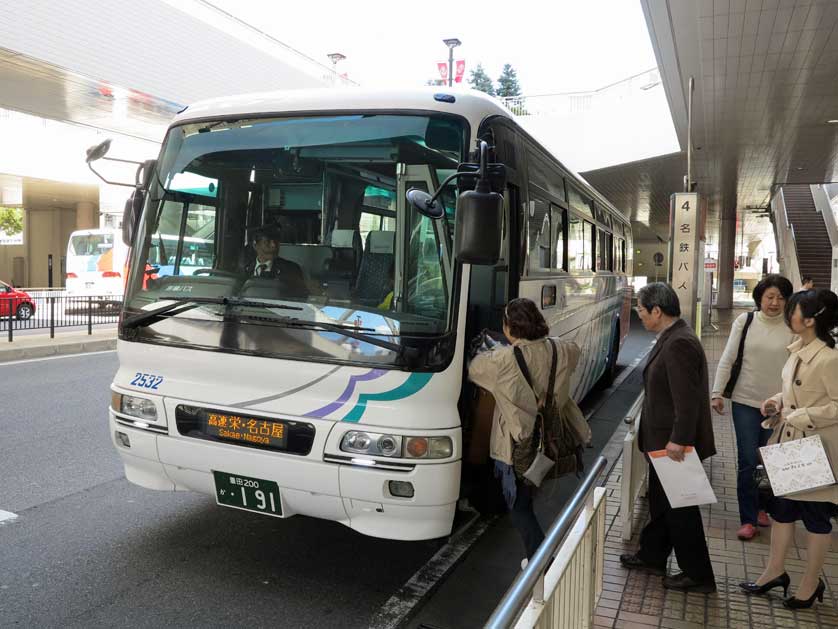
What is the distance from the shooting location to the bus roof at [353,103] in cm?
423

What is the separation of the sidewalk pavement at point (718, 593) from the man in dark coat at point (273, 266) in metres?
2.46

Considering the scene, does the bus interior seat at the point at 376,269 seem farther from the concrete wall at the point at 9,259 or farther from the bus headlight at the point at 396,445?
the concrete wall at the point at 9,259

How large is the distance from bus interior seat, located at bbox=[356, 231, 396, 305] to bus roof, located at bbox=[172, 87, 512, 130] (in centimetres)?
79

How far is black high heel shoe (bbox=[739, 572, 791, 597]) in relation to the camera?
3.99m

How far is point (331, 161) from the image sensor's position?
14.0 feet

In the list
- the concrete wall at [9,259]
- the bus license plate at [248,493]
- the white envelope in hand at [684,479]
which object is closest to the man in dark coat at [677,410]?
the white envelope in hand at [684,479]

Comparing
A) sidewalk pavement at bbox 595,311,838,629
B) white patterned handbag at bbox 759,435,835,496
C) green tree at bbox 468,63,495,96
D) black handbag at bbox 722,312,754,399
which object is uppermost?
green tree at bbox 468,63,495,96

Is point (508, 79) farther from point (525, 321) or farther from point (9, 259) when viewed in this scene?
point (525, 321)

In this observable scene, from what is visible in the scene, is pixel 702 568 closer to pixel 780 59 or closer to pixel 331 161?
pixel 331 161

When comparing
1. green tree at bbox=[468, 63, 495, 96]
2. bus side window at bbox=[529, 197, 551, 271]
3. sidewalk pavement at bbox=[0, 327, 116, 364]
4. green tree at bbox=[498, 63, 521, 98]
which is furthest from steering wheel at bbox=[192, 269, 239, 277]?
green tree at bbox=[498, 63, 521, 98]

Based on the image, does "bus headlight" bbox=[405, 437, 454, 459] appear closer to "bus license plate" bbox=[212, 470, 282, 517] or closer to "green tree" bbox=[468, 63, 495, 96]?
"bus license plate" bbox=[212, 470, 282, 517]

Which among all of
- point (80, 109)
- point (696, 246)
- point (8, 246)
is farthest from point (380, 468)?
point (8, 246)

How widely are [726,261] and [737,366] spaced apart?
3777 cm

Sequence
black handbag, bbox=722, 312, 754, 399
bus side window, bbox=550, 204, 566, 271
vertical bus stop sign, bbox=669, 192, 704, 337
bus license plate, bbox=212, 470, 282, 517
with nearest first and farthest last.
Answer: bus license plate, bbox=212, 470, 282, 517
black handbag, bbox=722, 312, 754, 399
bus side window, bbox=550, 204, 566, 271
vertical bus stop sign, bbox=669, 192, 704, 337
